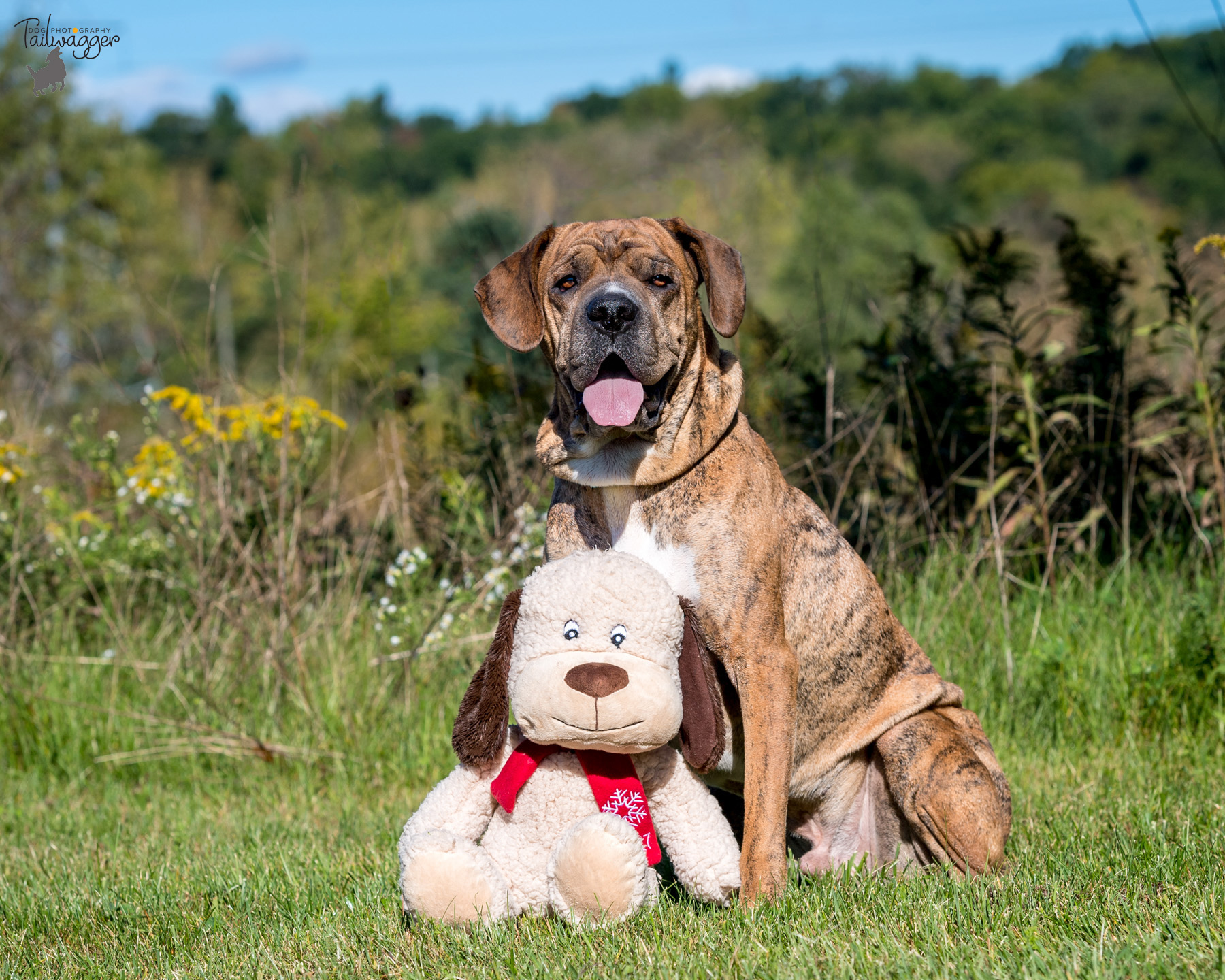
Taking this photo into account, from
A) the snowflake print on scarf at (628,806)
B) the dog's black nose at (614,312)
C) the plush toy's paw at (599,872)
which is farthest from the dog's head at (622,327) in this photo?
the plush toy's paw at (599,872)

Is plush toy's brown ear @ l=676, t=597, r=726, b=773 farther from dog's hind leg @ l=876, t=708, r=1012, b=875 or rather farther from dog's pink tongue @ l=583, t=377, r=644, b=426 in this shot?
dog's hind leg @ l=876, t=708, r=1012, b=875

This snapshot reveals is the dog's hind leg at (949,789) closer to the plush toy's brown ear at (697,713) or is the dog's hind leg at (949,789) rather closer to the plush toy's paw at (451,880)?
the plush toy's brown ear at (697,713)

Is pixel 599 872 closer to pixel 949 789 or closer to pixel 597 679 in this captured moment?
pixel 597 679

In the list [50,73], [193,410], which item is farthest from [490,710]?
[50,73]

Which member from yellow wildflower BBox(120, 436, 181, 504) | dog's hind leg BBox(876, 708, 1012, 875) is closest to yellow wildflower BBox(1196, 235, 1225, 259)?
dog's hind leg BBox(876, 708, 1012, 875)

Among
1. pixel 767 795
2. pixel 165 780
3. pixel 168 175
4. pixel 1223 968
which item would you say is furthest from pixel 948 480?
pixel 168 175

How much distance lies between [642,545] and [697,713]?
0.57m

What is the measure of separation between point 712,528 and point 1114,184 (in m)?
88.1

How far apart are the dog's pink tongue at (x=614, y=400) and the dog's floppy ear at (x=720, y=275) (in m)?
0.41

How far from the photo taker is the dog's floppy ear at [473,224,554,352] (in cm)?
369

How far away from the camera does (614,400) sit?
3.35 meters

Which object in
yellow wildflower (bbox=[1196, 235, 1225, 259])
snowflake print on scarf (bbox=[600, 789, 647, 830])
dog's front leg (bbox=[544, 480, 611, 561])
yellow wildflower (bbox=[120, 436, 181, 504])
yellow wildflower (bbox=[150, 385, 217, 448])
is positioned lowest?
snowflake print on scarf (bbox=[600, 789, 647, 830])

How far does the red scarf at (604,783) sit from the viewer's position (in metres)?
2.96

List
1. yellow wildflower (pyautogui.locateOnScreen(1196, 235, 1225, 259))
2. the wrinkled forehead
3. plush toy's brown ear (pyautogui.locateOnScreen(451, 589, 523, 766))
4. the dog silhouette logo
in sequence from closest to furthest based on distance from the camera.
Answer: plush toy's brown ear (pyautogui.locateOnScreen(451, 589, 523, 766)), the wrinkled forehead, yellow wildflower (pyautogui.locateOnScreen(1196, 235, 1225, 259)), the dog silhouette logo
